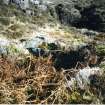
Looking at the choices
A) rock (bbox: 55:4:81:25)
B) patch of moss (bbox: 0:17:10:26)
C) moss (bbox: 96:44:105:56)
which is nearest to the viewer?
moss (bbox: 96:44:105:56)

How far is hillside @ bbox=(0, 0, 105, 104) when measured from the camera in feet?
13.2

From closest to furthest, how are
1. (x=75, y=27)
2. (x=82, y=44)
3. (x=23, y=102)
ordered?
(x=23, y=102), (x=82, y=44), (x=75, y=27)

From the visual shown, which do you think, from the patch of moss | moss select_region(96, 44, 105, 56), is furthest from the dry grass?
the patch of moss

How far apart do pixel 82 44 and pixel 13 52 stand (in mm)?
819

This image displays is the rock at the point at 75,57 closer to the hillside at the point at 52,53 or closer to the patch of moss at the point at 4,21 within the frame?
the hillside at the point at 52,53

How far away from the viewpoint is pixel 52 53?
487 centimetres

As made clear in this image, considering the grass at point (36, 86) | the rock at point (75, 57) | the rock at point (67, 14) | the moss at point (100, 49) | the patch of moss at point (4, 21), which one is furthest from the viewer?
the rock at point (67, 14)

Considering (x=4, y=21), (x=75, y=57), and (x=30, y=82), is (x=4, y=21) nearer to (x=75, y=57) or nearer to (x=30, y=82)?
(x=75, y=57)

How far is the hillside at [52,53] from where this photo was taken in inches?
158

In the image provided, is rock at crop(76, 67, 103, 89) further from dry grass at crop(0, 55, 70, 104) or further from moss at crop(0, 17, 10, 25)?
moss at crop(0, 17, 10, 25)

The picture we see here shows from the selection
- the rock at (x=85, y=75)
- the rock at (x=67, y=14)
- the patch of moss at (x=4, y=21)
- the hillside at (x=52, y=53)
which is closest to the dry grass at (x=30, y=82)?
A: the hillside at (x=52, y=53)

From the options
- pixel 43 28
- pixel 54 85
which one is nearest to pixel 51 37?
pixel 43 28

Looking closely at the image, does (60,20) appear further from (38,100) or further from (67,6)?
(38,100)

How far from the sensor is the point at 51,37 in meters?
5.12
